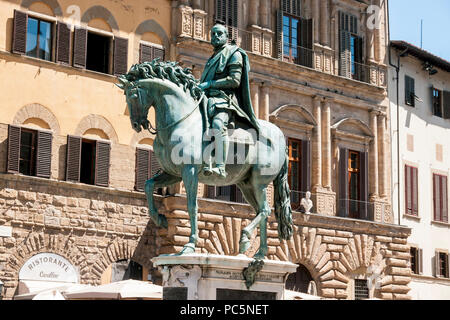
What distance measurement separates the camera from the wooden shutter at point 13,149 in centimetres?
2114

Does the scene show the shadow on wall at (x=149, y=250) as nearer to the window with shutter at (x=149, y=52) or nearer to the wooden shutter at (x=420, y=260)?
the window with shutter at (x=149, y=52)

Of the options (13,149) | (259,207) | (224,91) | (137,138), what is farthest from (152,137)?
(224,91)

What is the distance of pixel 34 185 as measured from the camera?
21578 millimetres

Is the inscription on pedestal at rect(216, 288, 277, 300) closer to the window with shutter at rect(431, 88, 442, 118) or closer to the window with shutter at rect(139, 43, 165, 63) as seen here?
the window with shutter at rect(139, 43, 165, 63)

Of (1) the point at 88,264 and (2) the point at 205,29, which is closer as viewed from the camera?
(1) the point at 88,264

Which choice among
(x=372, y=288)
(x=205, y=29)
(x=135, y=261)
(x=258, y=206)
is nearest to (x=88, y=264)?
(x=135, y=261)

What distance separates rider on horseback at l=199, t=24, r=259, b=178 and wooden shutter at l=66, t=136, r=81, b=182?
11.4 metres

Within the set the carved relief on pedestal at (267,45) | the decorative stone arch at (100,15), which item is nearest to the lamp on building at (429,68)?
the carved relief on pedestal at (267,45)

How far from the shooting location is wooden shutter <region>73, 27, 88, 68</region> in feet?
74.5

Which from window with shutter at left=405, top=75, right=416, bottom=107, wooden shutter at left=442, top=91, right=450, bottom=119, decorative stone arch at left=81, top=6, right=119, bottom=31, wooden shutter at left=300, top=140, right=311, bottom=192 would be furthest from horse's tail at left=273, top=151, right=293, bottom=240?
wooden shutter at left=442, top=91, right=450, bottom=119

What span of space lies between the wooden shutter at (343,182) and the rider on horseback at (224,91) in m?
17.3
